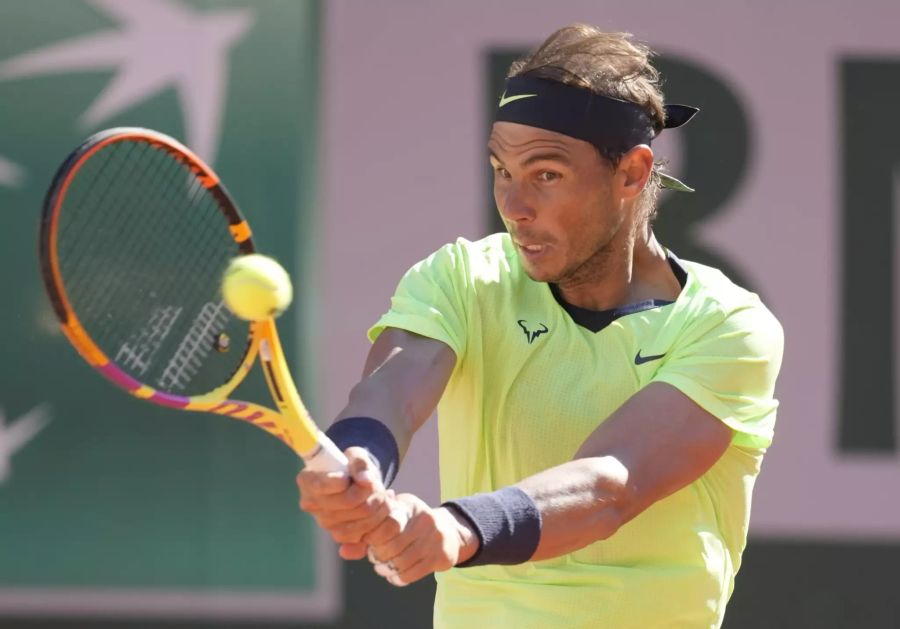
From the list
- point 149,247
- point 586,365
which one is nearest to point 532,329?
point 586,365

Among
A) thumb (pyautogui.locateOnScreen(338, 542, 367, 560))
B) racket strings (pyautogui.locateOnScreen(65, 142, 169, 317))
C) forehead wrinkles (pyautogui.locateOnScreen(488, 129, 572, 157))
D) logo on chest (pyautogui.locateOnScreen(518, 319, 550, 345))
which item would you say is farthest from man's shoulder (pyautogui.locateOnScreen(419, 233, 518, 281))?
racket strings (pyautogui.locateOnScreen(65, 142, 169, 317))

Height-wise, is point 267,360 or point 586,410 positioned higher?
point 267,360

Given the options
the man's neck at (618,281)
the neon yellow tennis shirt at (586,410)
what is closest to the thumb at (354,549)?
the neon yellow tennis shirt at (586,410)

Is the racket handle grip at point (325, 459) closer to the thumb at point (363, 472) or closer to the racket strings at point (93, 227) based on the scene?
the thumb at point (363, 472)

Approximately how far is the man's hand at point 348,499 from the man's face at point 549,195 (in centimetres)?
74

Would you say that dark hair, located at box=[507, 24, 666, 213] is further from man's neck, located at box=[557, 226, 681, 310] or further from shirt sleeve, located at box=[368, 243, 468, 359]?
shirt sleeve, located at box=[368, 243, 468, 359]

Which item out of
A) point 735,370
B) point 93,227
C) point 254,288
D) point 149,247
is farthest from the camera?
point 93,227

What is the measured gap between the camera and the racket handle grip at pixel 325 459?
251 cm

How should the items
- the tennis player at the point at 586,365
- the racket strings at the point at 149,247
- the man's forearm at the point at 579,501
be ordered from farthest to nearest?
1. the racket strings at the point at 149,247
2. the tennis player at the point at 586,365
3. the man's forearm at the point at 579,501

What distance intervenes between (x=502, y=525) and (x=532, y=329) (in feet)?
2.20

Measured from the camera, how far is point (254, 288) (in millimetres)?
2432

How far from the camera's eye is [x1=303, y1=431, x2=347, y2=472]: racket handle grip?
2514 mm

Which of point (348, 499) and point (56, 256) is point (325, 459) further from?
point (56, 256)

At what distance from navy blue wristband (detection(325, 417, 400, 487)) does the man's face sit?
516 mm
